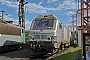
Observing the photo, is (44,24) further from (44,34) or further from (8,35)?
(8,35)

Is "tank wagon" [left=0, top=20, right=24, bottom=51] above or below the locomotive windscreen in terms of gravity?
below

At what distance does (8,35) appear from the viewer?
1794cm

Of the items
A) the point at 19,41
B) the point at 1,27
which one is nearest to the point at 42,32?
the point at 1,27

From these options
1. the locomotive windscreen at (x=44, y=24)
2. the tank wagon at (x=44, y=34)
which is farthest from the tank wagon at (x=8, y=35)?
the locomotive windscreen at (x=44, y=24)

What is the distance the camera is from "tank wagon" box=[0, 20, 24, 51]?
658 inches

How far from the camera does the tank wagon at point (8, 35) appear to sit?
16.7 metres

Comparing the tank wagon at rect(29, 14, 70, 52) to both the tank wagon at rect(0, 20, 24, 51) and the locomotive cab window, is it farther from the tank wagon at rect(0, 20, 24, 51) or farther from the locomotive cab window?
the tank wagon at rect(0, 20, 24, 51)

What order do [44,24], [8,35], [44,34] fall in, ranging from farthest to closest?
[8,35] < [44,24] < [44,34]

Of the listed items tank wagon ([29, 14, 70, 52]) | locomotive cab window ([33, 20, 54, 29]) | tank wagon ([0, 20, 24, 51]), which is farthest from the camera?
tank wagon ([0, 20, 24, 51])

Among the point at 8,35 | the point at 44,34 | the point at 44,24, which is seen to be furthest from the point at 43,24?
the point at 8,35

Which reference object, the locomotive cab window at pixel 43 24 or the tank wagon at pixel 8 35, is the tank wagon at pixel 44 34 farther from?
the tank wagon at pixel 8 35

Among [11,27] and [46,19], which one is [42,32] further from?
[11,27]

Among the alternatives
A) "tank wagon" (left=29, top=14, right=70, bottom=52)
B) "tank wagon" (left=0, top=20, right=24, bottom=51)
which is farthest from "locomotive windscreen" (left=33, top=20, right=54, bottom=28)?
"tank wagon" (left=0, top=20, right=24, bottom=51)

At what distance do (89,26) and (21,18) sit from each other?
84.9 ft
